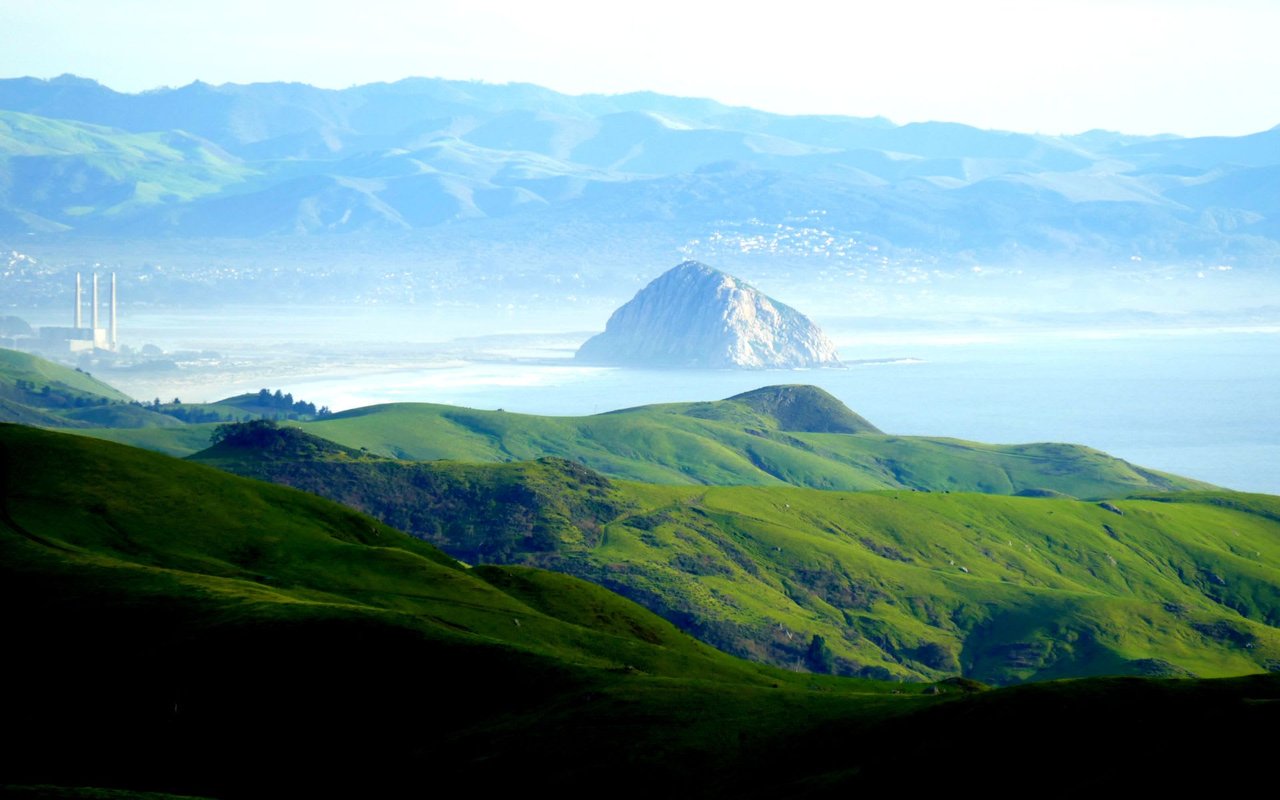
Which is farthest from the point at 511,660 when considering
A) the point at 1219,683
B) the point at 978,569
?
the point at 978,569

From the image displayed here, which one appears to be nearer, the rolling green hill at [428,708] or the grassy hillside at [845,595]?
the rolling green hill at [428,708]

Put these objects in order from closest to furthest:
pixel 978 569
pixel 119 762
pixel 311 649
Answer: pixel 119 762, pixel 311 649, pixel 978 569

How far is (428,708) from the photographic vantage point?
63125mm

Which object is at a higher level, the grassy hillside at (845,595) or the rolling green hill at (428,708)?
the rolling green hill at (428,708)

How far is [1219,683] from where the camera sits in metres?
55.4

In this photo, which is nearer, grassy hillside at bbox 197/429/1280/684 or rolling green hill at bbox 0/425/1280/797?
rolling green hill at bbox 0/425/1280/797

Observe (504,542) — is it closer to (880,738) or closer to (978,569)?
(978,569)

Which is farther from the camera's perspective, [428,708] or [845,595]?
[845,595]

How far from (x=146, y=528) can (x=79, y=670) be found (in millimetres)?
29063

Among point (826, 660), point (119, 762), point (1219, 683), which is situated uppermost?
point (1219, 683)

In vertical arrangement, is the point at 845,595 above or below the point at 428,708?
below

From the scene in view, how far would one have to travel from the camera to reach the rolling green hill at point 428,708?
4884cm

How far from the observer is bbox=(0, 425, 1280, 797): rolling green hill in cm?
4884

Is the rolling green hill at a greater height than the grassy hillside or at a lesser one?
greater
